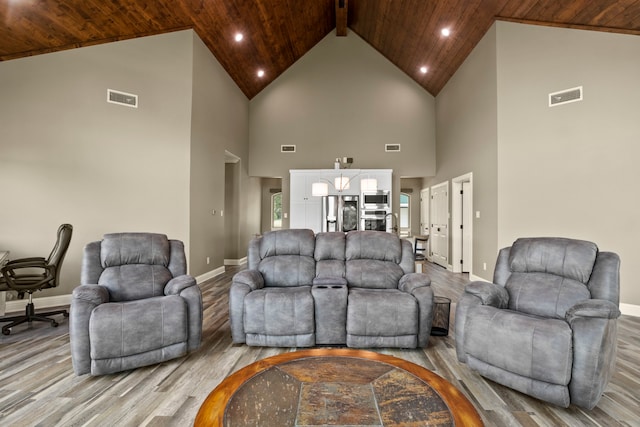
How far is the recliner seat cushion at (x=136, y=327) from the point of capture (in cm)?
232

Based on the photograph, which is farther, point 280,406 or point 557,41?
point 557,41

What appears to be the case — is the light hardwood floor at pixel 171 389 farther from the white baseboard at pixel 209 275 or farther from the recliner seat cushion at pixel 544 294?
the white baseboard at pixel 209 275

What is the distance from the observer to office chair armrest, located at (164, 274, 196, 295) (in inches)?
107

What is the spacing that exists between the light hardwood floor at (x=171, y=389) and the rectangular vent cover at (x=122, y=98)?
319 cm

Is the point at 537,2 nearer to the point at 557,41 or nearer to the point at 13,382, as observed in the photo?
the point at 557,41

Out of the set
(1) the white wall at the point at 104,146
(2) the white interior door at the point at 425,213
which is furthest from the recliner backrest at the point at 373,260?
(2) the white interior door at the point at 425,213

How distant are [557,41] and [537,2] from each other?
61 centimetres

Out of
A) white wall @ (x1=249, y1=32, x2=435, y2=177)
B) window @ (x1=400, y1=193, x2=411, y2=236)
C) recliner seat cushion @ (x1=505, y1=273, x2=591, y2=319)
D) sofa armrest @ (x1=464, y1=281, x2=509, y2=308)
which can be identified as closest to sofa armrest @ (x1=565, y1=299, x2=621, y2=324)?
recliner seat cushion @ (x1=505, y1=273, x2=591, y2=319)

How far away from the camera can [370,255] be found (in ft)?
11.1

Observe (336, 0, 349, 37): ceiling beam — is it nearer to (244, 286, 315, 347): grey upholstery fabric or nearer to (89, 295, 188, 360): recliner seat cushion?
(244, 286, 315, 347): grey upholstery fabric

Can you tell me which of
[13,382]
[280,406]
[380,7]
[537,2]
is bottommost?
[13,382]

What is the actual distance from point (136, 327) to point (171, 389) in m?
0.53

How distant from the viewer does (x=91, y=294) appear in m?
2.42

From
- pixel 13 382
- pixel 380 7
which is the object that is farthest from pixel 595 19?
pixel 13 382
